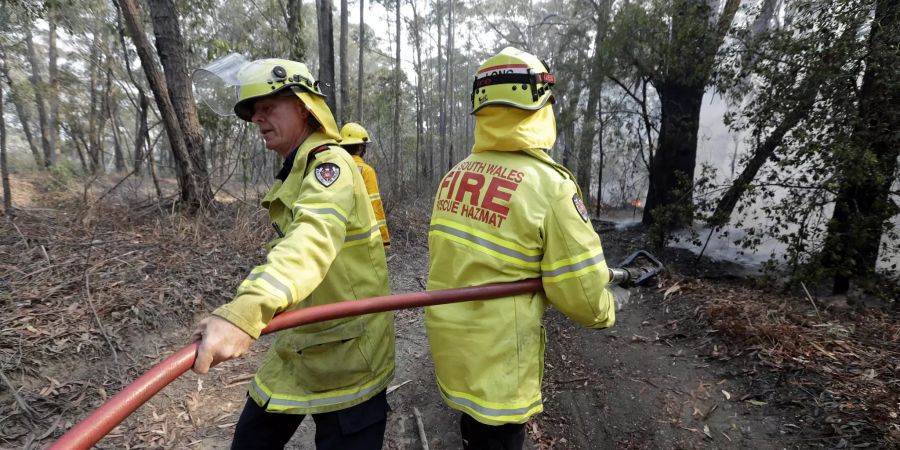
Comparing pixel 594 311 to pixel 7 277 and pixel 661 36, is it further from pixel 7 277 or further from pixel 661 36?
pixel 661 36

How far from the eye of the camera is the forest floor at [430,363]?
2881 millimetres

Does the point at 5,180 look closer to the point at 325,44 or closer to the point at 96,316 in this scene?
the point at 96,316

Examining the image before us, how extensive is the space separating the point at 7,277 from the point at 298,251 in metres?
4.48

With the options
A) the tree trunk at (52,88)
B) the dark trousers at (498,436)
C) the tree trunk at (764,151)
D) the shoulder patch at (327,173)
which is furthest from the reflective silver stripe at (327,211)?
the tree trunk at (52,88)

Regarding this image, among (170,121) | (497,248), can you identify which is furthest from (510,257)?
(170,121)

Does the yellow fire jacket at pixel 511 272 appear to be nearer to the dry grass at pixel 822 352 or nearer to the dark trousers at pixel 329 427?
the dark trousers at pixel 329 427

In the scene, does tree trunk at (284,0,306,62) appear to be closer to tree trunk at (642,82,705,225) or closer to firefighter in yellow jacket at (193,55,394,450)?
firefighter in yellow jacket at (193,55,394,450)

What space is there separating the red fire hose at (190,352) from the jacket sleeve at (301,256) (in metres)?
0.10

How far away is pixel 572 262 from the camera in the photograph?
1487mm

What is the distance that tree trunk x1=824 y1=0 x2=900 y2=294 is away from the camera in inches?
155

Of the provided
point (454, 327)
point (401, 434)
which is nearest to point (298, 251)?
point (454, 327)

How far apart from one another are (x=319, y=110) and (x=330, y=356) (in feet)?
3.31

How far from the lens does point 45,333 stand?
127 inches

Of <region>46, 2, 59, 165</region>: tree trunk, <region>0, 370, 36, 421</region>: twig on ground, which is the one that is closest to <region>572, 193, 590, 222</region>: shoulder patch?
<region>0, 370, 36, 421</region>: twig on ground
